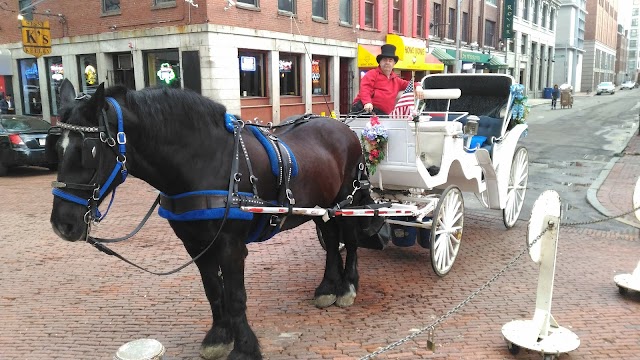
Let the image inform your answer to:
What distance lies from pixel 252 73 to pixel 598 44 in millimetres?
80264

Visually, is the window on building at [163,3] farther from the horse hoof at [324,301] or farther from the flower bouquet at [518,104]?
the horse hoof at [324,301]

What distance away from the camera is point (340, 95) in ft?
75.9

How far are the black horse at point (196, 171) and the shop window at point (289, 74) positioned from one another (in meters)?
15.3

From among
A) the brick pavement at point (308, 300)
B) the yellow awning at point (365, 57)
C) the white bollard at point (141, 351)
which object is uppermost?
the yellow awning at point (365, 57)

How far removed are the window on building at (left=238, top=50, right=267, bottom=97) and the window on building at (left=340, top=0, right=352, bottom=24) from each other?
17.3ft

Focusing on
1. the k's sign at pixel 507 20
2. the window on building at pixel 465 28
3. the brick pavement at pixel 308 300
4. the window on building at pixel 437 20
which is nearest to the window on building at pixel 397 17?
the window on building at pixel 437 20

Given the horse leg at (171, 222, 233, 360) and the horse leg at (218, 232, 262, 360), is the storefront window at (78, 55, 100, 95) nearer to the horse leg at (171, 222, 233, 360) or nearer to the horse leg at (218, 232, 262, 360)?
the horse leg at (171, 222, 233, 360)

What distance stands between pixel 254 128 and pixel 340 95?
1979 centimetres

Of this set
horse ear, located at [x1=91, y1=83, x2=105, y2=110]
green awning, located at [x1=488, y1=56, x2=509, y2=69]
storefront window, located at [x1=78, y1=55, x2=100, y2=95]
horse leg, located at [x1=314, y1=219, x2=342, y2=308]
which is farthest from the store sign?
green awning, located at [x1=488, y1=56, x2=509, y2=69]

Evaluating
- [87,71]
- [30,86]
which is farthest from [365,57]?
[30,86]

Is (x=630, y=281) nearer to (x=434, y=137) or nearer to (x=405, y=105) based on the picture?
(x=434, y=137)

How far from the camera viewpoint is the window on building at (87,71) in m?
18.9

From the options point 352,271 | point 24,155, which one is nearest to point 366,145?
point 352,271

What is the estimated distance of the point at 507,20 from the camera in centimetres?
3809
